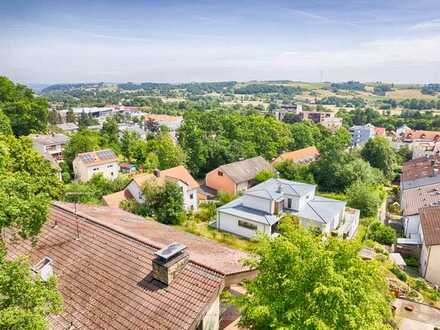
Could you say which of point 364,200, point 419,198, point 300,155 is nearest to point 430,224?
point 419,198

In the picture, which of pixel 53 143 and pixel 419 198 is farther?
pixel 53 143

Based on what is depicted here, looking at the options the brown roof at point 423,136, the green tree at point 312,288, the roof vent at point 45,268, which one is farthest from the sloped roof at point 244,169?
the brown roof at point 423,136

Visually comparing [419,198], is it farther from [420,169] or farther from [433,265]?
[420,169]

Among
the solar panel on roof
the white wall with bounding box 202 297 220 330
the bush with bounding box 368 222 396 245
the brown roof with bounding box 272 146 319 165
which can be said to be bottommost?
the bush with bounding box 368 222 396 245

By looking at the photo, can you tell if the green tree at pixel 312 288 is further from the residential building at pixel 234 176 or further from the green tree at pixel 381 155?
the green tree at pixel 381 155

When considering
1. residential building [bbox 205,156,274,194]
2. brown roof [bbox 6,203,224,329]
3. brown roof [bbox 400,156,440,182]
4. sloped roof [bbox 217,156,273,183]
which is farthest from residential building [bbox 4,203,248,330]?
brown roof [bbox 400,156,440,182]

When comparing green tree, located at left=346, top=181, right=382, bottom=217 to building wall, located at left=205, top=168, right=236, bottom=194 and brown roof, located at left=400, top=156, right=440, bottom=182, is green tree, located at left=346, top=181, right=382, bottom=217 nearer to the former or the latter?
brown roof, located at left=400, top=156, right=440, bottom=182
